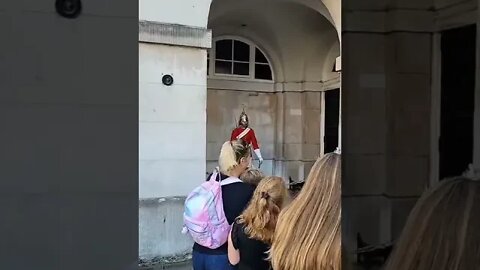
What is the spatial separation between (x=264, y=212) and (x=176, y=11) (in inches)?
167

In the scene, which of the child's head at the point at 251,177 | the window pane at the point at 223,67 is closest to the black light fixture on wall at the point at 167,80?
the child's head at the point at 251,177

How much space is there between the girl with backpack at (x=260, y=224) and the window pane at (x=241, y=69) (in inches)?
345

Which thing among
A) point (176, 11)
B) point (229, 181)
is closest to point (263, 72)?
point (176, 11)

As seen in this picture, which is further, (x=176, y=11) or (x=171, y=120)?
(x=176, y=11)

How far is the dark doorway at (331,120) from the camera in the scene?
38.6 ft

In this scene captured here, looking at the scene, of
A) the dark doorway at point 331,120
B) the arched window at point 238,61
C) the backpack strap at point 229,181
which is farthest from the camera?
the dark doorway at point 331,120

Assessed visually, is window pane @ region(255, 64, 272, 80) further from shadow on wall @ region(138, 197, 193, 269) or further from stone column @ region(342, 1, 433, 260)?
stone column @ region(342, 1, 433, 260)

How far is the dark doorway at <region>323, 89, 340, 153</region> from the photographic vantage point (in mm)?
11766

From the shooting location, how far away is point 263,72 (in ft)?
40.0

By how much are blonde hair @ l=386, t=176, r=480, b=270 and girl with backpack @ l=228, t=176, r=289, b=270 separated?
1.94 metres

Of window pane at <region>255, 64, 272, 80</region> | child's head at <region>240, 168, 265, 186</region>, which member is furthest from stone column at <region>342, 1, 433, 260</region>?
window pane at <region>255, 64, 272, 80</region>
